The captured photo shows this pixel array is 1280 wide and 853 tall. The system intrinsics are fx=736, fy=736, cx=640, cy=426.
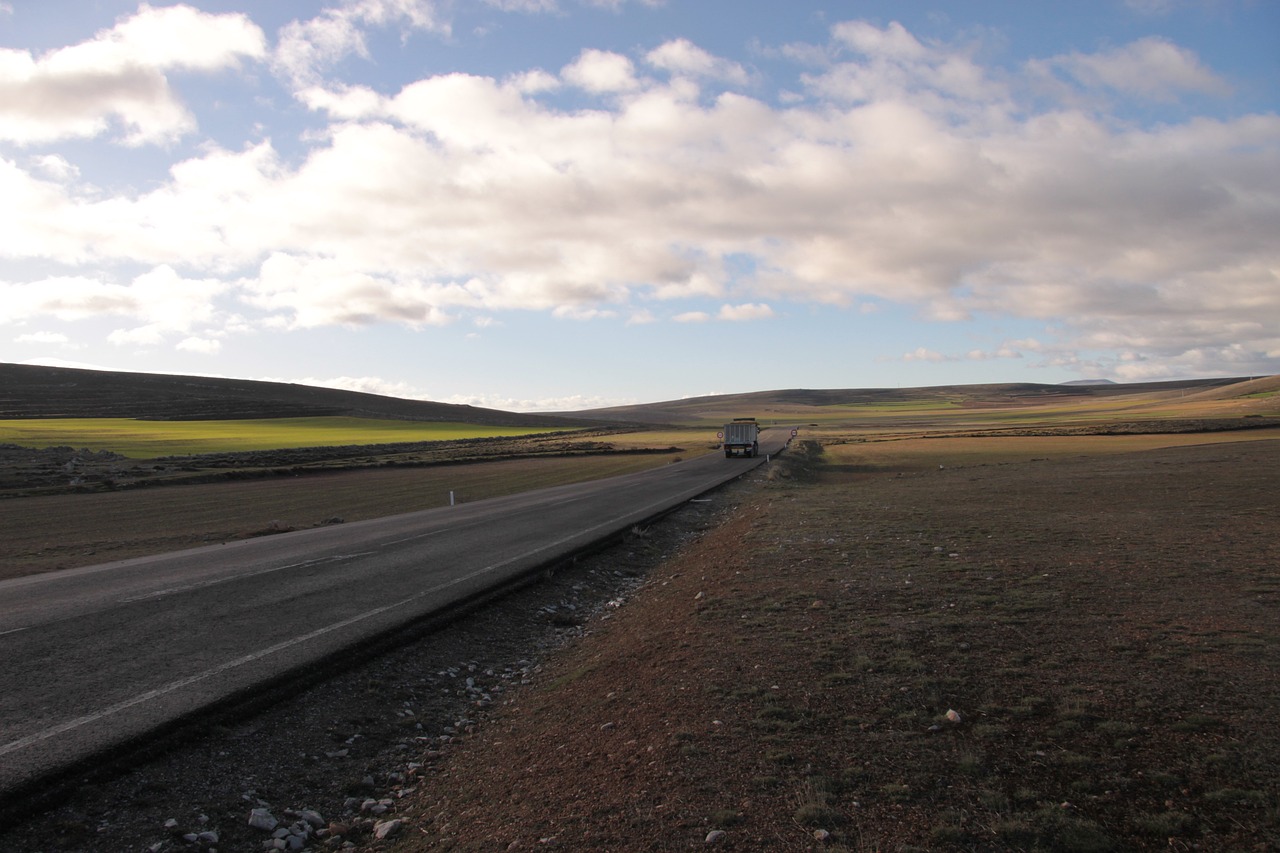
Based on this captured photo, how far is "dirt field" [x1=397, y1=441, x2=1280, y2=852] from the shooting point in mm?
4516

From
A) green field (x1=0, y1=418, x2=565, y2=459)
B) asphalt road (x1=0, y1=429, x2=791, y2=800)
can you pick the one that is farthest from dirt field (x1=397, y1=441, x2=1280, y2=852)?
green field (x1=0, y1=418, x2=565, y2=459)

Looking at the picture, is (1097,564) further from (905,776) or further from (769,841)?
(769,841)

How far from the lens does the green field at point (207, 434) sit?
64.2 m

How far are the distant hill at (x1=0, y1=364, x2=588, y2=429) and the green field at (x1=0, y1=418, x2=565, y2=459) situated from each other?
807cm

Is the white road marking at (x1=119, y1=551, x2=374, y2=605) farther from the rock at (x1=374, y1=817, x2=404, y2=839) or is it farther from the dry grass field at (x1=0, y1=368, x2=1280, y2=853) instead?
the rock at (x1=374, y1=817, x2=404, y2=839)

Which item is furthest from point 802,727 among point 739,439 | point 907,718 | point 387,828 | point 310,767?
point 739,439

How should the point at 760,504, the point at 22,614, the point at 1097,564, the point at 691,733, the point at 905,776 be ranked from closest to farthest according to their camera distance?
1. the point at 905,776
2. the point at 691,733
3. the point at 22,614
4. the point at 1097,564
5. the point at 760,504

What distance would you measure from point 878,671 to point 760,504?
17.4m

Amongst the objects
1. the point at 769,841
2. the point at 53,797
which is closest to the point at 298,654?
the point at 53,797

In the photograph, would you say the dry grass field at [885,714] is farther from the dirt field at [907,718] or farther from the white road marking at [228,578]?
the white road marking at [228,578]

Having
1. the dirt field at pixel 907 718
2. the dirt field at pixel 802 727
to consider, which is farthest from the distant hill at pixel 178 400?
the dirt field at pixel 907 718

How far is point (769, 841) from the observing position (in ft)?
14.3

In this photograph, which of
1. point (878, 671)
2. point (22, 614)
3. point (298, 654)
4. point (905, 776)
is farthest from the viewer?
point (22, 614)

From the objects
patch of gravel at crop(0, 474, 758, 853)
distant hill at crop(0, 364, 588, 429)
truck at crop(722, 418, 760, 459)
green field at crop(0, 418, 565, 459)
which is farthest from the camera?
distant hill at crop(0, 364, 588, 429)
